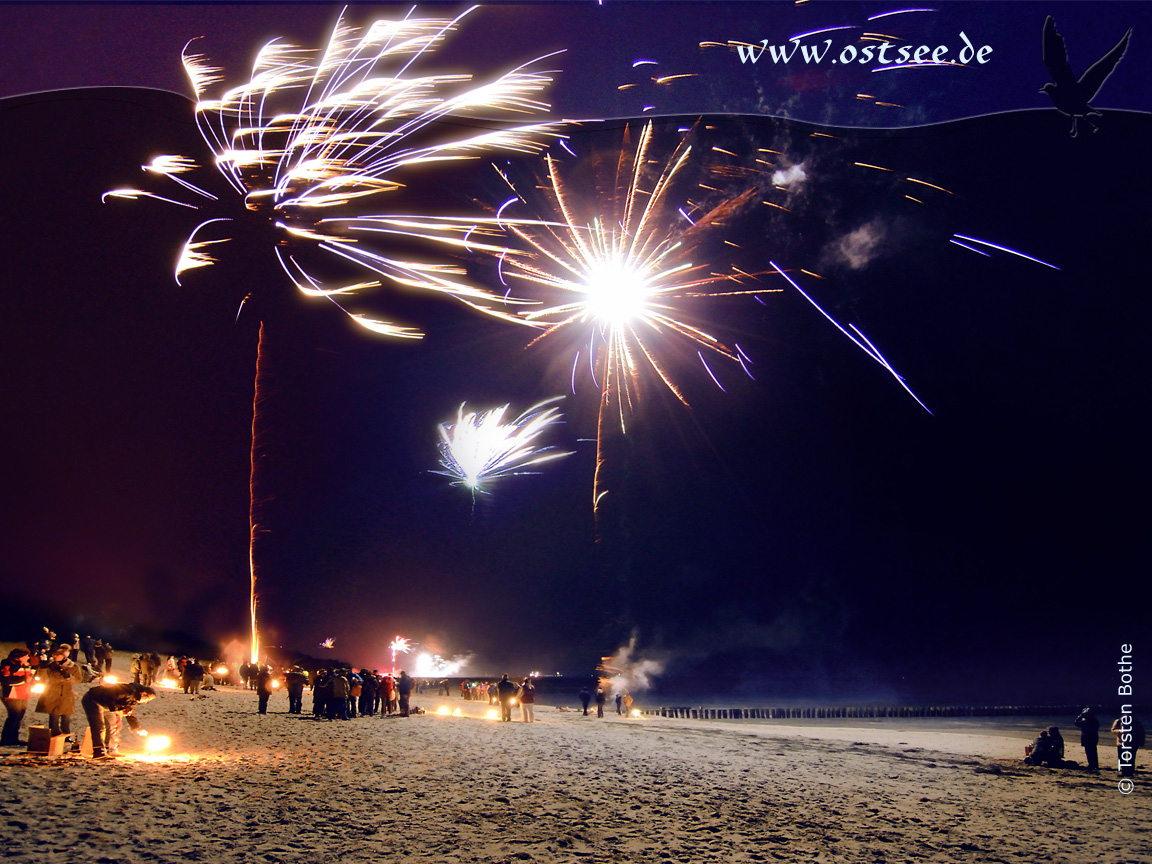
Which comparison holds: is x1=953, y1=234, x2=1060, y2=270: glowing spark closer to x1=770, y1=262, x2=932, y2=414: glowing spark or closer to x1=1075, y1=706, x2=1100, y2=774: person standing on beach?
x1=770, y1=262, x2=932, y2=414: glowing spark

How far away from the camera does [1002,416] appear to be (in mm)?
31875

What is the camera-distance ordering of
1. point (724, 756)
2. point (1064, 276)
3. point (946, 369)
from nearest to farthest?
point (724, 756)
point (1064, 276)
point (946, 369)

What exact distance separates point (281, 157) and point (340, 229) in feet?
11.0

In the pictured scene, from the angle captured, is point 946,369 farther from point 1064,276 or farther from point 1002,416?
point 1064,276

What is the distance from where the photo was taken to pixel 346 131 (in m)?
16.2

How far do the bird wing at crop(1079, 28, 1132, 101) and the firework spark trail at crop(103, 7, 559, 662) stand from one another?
29.2 feet

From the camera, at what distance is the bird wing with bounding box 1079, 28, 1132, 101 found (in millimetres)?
11211

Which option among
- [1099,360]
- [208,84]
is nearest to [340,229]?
[208,84]

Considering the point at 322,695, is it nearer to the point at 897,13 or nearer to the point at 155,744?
the point at 155,744

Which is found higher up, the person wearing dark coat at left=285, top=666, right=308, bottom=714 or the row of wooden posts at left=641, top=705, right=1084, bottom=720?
the person wearing dark coat at left=285, top=666, right=308, bottom=714

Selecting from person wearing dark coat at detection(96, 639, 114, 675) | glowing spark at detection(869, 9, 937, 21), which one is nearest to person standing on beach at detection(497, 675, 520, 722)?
person wearing dark coat at detection(96, 639, 114, 675)

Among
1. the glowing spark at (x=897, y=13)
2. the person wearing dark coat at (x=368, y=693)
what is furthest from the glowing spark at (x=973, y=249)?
the person wearing dark coat at (x=368, y=693)

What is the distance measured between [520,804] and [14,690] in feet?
21.9

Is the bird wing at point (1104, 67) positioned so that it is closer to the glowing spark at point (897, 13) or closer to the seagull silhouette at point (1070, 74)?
the seagull silhouette at point (1070, 74)
